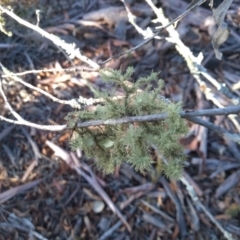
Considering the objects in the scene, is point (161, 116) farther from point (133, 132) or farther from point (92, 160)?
point (92, 160)

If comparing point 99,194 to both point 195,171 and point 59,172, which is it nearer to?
point 59,172

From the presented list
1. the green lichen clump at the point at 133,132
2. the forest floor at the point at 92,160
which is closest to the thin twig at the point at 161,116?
the green lichen clump at the point at 133,132

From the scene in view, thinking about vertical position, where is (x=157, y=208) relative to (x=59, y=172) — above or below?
below

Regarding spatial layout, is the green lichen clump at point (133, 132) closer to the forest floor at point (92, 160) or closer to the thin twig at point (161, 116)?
the thin twig at point (161, 116)

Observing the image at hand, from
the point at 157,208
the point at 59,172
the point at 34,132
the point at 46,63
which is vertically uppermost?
the point at 46,63

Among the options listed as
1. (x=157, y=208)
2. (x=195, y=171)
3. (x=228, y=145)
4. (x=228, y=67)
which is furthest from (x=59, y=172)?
(x=228, y=67)

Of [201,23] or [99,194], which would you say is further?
[201,23]
